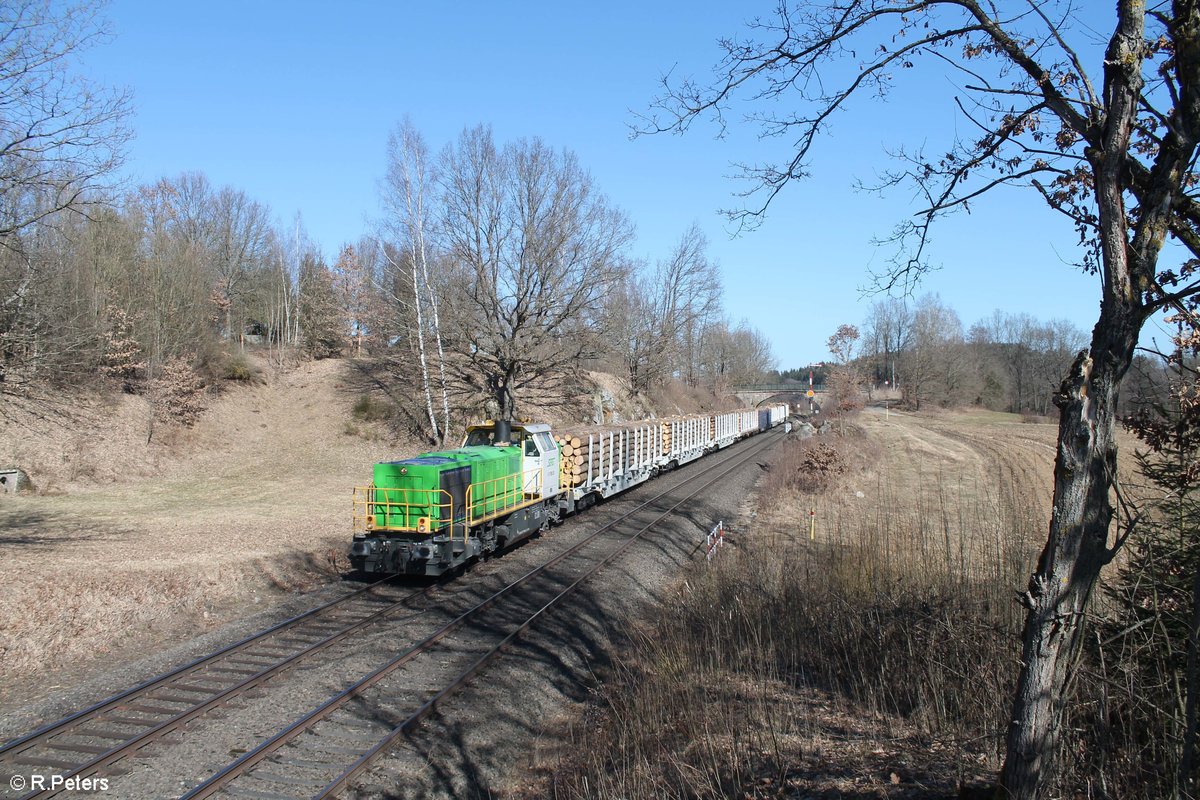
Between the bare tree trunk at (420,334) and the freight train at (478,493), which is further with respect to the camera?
the bare tree trunk at (420,334)

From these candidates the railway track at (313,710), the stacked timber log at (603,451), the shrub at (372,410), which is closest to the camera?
the railway track at (313,710)

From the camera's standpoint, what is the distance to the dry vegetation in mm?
5484

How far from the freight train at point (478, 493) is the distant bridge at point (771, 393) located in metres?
63.5

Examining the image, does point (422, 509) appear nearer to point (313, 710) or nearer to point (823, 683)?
point (313, 710)

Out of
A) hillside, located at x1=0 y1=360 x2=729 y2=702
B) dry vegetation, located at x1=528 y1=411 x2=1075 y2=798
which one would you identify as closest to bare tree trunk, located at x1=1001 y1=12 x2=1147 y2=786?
dry vegetation, located at x1=528 y1=411 x2=1075 y2=798

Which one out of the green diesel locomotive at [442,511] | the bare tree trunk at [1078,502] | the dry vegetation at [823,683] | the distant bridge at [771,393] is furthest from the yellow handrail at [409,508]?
the distant bridge at [771,393]

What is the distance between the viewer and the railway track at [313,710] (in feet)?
21.5

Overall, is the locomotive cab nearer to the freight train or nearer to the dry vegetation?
A: the freight train

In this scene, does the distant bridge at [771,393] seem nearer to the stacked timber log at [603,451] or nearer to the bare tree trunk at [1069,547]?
the stacked timber log at [603,451]

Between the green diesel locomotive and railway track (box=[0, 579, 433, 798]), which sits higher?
the green diesel locomotive

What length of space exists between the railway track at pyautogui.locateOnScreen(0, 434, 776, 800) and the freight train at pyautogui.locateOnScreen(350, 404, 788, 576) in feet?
2.89

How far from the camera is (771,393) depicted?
318 feet

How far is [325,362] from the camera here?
4831 cm

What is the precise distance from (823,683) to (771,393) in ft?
303
